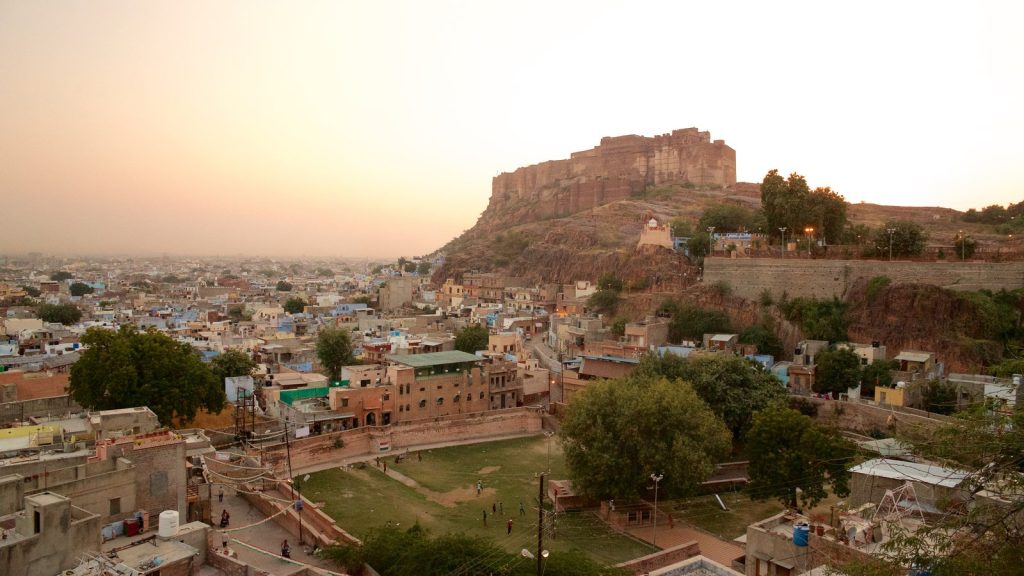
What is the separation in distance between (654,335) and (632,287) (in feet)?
36.0

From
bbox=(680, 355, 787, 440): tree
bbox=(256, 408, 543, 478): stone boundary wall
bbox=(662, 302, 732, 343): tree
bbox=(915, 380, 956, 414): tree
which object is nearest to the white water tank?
bbox=(256, 408, 543, 478): stone boundary wall

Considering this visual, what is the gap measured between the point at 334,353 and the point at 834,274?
91.8ft

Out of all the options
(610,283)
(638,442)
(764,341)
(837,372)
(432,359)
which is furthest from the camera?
A: (610,283)

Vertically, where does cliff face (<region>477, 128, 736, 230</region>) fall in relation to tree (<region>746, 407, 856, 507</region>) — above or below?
above

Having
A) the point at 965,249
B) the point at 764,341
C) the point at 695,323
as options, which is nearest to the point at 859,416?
the point at 764,341

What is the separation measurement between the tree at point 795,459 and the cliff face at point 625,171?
66376mm

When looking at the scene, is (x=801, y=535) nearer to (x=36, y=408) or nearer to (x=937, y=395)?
(x=937, y=395)

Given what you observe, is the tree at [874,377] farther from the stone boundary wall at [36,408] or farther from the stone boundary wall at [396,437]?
the stone boundary wall at [36,408]

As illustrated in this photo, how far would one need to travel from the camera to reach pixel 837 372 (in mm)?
30938

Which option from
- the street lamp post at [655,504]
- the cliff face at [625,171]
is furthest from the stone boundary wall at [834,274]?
the cliff face at [625,171]

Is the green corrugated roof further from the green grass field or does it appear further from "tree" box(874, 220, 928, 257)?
"tree" box(874, 220, 928, 257)

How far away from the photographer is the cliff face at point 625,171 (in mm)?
86250

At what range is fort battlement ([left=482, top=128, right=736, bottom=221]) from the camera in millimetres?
86250

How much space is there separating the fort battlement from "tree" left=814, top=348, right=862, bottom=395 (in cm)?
5627
